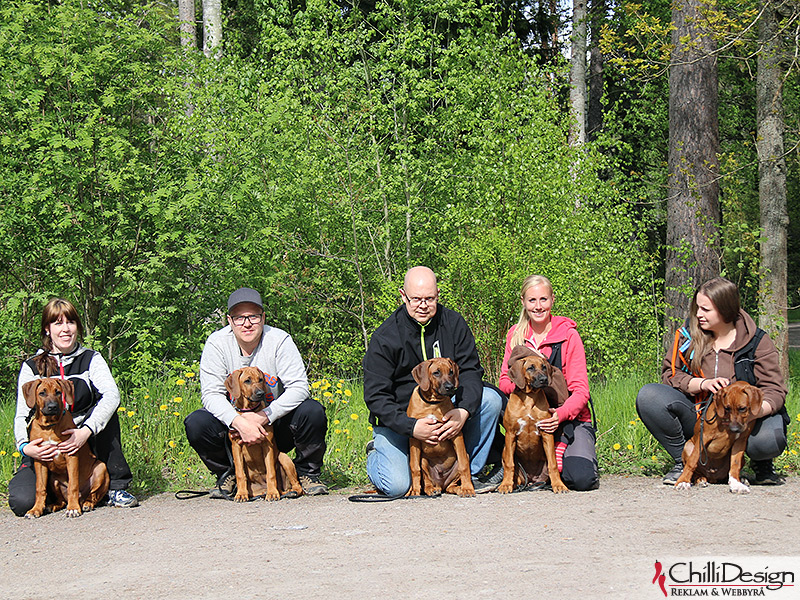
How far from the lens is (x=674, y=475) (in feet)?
21.5

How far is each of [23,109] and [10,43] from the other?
0.73m

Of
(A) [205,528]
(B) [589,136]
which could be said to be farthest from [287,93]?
(B) [589,136]

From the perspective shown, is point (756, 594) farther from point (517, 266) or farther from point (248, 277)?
point (248, 277)

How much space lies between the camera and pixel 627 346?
1166cm

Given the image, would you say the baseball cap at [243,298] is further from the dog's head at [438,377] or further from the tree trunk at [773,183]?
the tree trunk at [773,183]

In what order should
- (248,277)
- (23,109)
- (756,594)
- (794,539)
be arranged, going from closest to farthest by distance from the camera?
(756,594), (794,539), (23,109), (248,277)

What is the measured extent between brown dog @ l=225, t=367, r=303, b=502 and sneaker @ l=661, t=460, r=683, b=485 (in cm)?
277

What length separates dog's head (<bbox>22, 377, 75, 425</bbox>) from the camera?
5.85 metres

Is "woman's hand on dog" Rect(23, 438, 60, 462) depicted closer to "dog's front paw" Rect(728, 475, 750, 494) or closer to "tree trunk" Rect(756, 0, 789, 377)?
"dog's front paw" Rect(728, 475, 750, 494)

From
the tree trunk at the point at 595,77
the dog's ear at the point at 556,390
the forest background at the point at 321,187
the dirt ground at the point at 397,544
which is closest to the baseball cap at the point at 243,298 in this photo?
the dirt ground at the point at 397,544

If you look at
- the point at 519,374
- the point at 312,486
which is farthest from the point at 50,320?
the point at 519,374

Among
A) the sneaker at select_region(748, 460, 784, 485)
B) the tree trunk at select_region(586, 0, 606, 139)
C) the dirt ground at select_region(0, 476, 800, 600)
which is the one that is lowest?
the sneaker at select_region(748, 460, 784, 485)

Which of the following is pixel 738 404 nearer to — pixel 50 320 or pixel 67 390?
pixel 67 390

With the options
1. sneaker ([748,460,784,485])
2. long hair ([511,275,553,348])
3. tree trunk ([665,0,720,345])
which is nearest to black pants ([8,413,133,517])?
long hair ([511,275,553,348])
